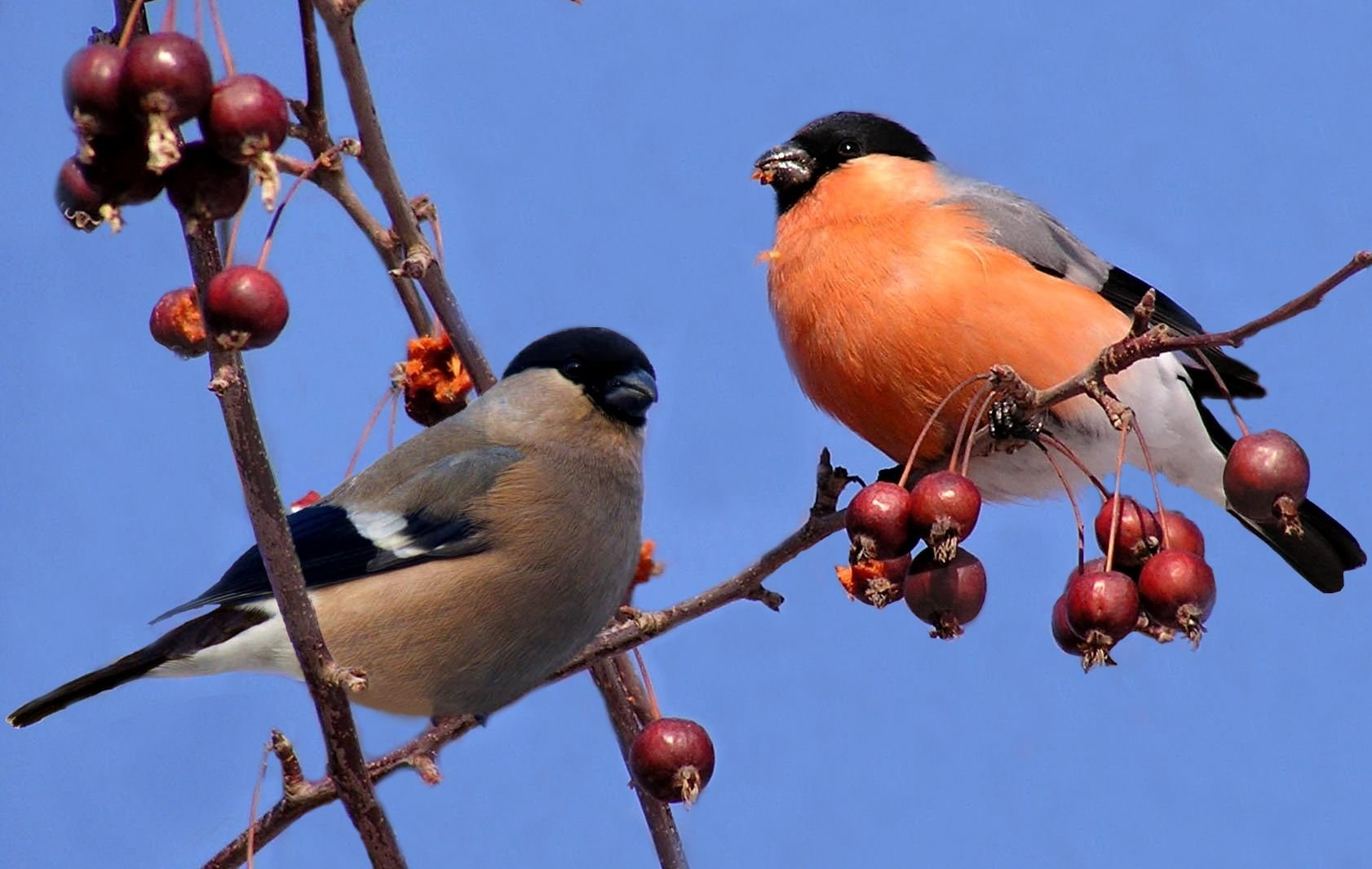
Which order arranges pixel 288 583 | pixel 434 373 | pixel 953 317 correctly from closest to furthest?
pixel 288 583 → pixel 434 373 → pixel 953 317

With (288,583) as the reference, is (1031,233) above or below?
above

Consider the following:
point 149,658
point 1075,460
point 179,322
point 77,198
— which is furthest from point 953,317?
point 77,198

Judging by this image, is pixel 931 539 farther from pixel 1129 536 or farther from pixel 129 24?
pixel 129 24

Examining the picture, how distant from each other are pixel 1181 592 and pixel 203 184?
1.38m

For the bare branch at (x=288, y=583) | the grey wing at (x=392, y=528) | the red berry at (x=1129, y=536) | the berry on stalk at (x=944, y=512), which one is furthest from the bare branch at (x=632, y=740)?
the red berry at (x=1129, y=536)

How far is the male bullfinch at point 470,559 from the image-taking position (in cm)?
297

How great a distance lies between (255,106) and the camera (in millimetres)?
1611

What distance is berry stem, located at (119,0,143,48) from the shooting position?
1675 millimetres

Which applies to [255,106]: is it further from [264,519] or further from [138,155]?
[264,519]

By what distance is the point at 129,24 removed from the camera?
170 centimetres

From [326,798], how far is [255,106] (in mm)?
1257

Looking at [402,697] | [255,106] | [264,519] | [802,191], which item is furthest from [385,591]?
[255,106]

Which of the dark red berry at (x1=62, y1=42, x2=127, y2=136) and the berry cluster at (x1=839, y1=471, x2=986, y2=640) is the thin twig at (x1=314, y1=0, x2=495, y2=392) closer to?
the dark red berry at (x1=62, y1=42, x2=127, y2=136)

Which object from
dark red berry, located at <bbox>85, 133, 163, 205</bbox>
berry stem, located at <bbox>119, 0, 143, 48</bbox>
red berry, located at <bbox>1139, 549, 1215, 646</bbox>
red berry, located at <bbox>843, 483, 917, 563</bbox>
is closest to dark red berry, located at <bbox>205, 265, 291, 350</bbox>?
dark red berry, located at <bbox>85, 133, 163, 205</bbox>
